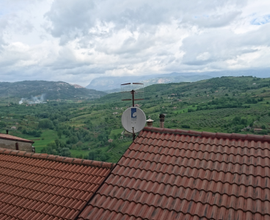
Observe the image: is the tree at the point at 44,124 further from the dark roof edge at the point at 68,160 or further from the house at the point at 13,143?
the dark roof edge at the point at 68,160

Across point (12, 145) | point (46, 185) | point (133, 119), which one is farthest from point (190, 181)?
point (12, 145)

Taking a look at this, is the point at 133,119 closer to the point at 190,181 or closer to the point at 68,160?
the point at 190,181

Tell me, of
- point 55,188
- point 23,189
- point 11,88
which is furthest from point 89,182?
Result: point 11,88

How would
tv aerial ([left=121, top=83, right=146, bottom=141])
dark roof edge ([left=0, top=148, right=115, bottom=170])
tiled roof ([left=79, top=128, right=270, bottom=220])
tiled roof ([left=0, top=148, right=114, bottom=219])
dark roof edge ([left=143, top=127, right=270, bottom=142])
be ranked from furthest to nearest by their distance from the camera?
1. dark roof edge ([left=0, top=148, right=115, bottom=170])
2. tv aerial ([left=121, top=83, right=146, bottom=141])
3. tiled roof ([left=0, top=148, right=114, bottom=219])
4. dark roof edge ([left=143, top=127, right=270, bottom=142])
5. tiled roof ([left=79, top=128, right=270, bottom=220])

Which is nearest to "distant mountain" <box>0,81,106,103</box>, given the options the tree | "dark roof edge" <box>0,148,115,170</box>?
the tree

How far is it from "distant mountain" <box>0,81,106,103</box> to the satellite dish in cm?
17451

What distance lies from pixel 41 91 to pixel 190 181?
194330 mm

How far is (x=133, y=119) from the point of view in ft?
25.0

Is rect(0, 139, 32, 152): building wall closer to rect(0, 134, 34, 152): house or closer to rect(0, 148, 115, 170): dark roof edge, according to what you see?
rect(0, 134, 34, 152): house

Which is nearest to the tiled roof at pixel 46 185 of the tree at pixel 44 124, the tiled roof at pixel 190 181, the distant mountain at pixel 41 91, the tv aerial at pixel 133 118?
the tiled roof at pixel 190 181

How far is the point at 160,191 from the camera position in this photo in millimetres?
5316

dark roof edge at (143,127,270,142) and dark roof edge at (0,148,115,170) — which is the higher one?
dark roof edge at (143,127,270,142)

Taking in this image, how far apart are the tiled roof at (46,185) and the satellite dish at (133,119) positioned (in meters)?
1.90

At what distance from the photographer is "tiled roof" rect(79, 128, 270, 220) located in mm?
4738
